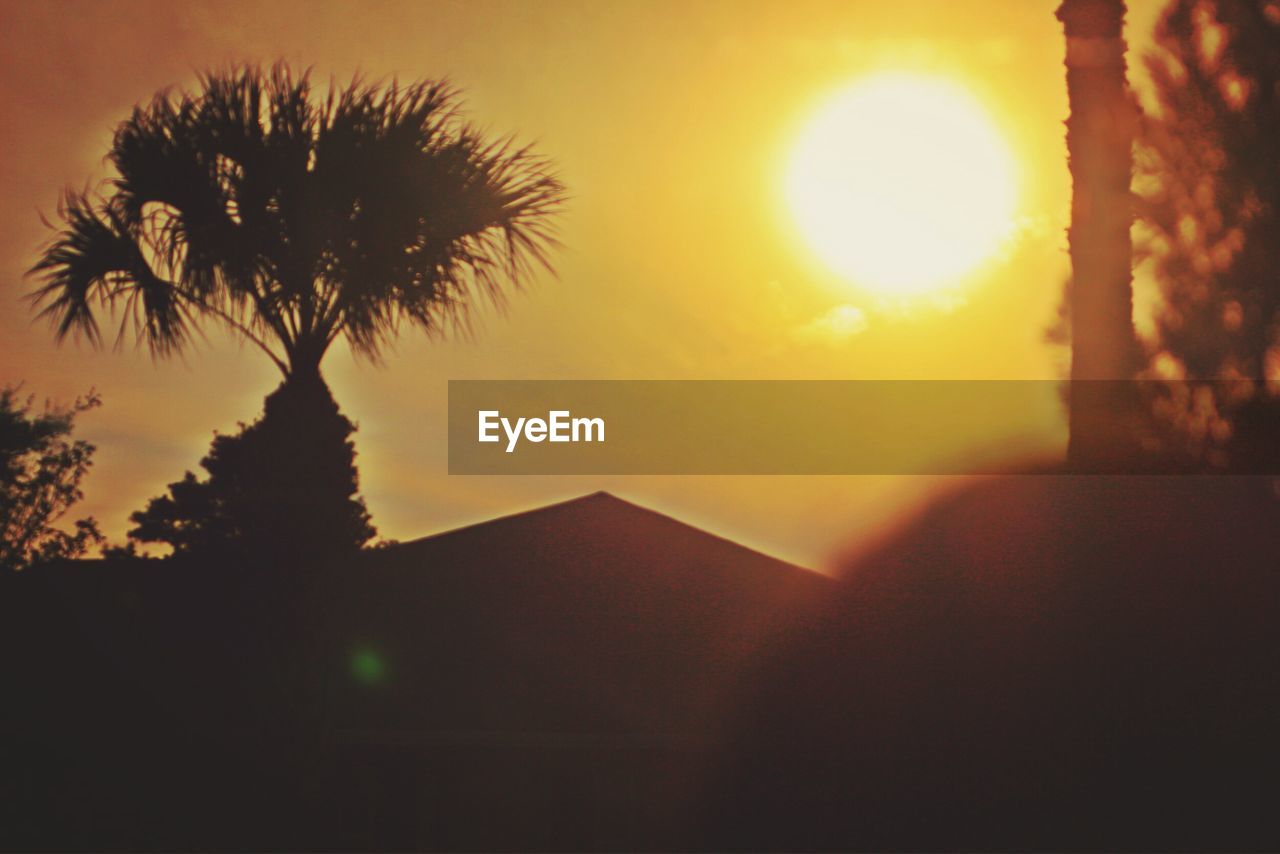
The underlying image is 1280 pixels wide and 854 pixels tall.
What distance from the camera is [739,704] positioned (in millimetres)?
8992

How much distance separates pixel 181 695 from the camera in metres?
10.2

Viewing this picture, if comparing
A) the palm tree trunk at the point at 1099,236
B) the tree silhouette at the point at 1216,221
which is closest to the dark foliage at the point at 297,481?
the palm tree trunk at the point at 1099,236

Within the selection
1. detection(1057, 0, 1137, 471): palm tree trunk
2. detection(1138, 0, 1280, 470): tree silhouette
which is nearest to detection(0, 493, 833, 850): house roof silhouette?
detection(1057, 0, 1137, 471): palm tree trunk

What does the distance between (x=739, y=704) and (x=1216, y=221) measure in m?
6.96

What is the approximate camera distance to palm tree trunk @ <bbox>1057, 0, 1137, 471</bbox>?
870 centimetres

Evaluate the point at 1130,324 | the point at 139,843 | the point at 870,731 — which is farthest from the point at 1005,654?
the point at 139,843

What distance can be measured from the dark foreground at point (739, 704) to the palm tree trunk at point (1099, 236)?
0.52 metres

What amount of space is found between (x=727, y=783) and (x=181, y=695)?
16.3 feet

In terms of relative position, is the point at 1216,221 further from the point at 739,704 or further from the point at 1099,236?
the point at 739,704

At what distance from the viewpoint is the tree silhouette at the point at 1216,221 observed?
1094 cm

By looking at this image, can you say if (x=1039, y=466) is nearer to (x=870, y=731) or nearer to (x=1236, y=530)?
(x=1236, y=530)

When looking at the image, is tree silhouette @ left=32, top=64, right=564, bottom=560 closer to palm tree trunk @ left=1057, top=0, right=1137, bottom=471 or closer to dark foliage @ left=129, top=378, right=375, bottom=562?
dark foliage @ left=129, top=378, right=375, bottom=562

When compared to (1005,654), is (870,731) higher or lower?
lower

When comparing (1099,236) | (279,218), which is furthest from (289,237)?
(1099,236)
